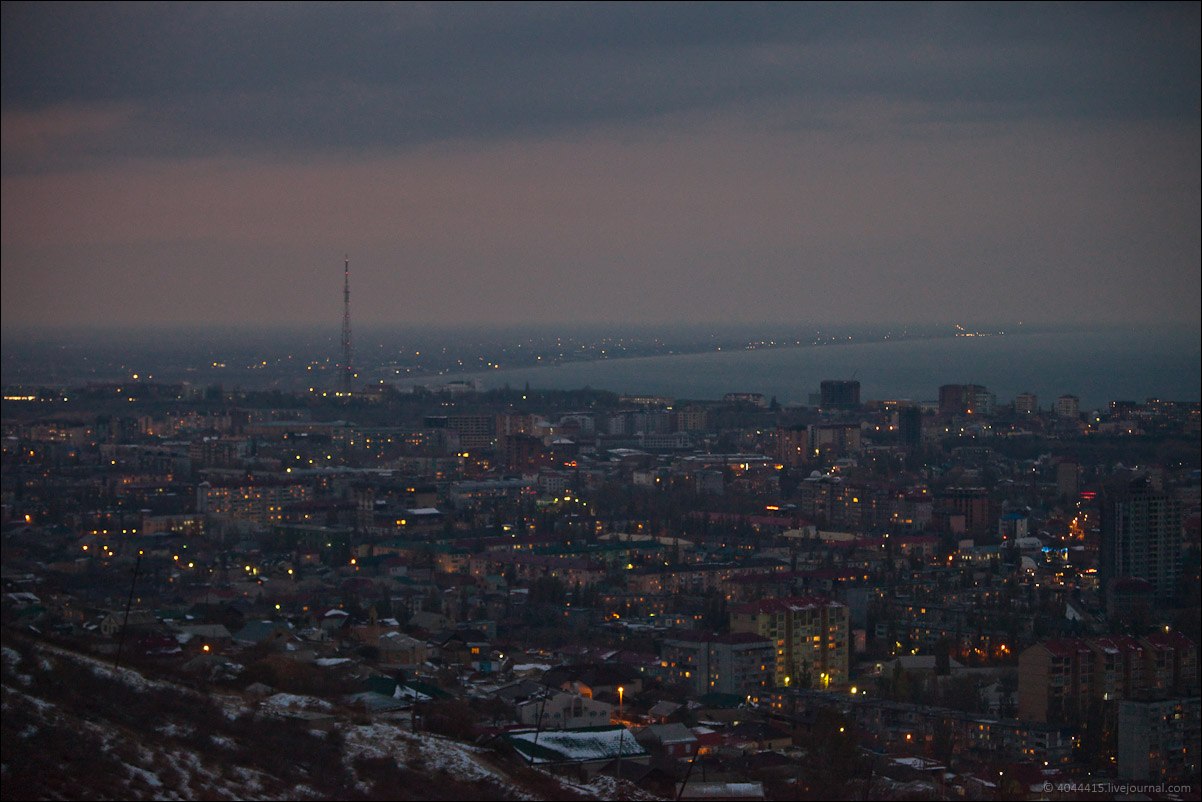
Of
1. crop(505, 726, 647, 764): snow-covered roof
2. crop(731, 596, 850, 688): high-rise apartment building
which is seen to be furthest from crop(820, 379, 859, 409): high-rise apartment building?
crop(505, 726, 647, 764): snow-covered roof

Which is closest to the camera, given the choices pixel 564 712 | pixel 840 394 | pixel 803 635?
pixel 564 712

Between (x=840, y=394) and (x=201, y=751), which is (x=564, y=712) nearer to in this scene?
(x=201, y=751)

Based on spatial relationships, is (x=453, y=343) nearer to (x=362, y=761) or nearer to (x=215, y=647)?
(x=215, y=647)

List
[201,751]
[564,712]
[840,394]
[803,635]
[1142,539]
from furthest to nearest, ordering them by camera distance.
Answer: [840,394] < [1142,539] < [803,635] < [564,712] < [201,751]

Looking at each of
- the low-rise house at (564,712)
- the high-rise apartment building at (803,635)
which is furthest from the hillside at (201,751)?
the high-rise apartment building at (803,635)

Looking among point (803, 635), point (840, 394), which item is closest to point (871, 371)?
point (840, 394)

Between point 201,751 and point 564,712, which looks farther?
point 564,712

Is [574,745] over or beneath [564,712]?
over

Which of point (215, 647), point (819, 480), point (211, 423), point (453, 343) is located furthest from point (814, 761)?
point (453, 343)

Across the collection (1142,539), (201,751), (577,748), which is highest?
(201,751)

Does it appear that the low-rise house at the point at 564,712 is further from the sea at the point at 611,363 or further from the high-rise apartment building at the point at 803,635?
the sea at the point at 611,363

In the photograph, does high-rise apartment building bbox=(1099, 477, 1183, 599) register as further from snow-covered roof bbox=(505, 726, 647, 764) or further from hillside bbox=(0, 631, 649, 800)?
hillside bbox=(0, 631, 649, 800)
